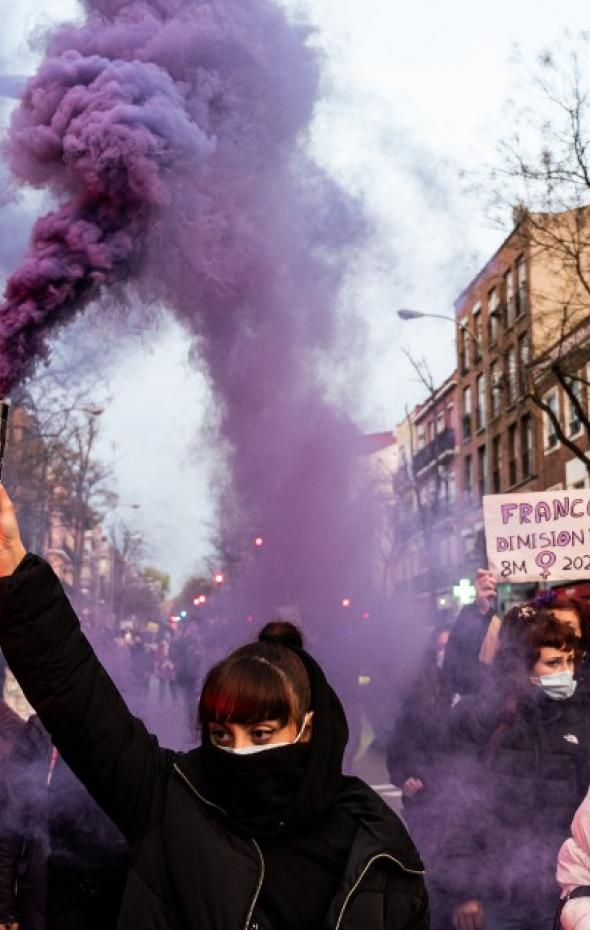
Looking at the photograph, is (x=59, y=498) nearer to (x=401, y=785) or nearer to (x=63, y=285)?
(x=63, y=285)

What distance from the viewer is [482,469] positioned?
45250 millimetres

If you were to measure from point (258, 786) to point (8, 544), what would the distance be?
2.09 ft

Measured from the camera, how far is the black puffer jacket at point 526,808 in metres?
4.19

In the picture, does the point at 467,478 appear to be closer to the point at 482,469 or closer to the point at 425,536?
the point at 482,469

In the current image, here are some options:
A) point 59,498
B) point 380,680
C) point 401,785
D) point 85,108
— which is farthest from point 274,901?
point 59,498

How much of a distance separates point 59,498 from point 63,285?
21.7 metres

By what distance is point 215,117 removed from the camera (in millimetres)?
11938

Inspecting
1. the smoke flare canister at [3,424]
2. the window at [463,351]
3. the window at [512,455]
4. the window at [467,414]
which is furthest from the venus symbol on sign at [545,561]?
the window at [467,414]

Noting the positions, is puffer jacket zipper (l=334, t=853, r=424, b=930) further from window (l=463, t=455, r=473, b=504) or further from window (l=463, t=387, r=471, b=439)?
window (l=463, t=387, r=471, b=439)

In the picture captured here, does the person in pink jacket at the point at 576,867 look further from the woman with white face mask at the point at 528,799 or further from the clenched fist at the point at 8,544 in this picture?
the clenched fist at the point at 8,544

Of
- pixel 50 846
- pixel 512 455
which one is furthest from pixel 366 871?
pixel 512 455

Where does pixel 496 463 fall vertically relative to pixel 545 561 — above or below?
above

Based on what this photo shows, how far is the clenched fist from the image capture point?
206 centimetres

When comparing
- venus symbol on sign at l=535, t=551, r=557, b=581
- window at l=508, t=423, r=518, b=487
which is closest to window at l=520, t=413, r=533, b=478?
window at l=508, t=423, r=518, b=487
